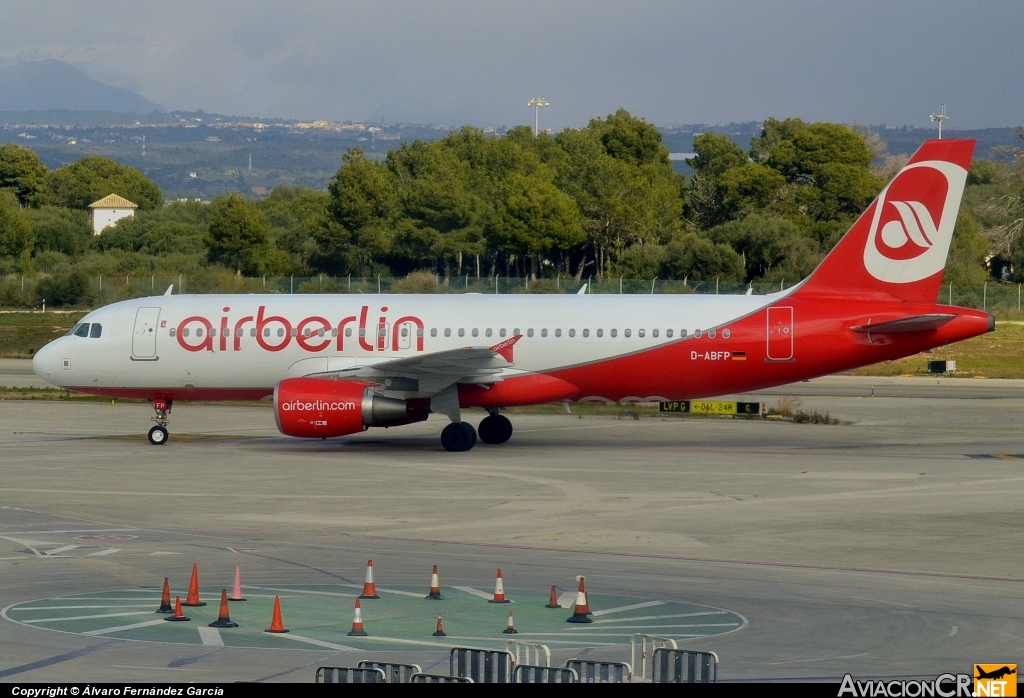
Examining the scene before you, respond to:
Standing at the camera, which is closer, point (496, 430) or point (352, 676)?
point (352, 676)

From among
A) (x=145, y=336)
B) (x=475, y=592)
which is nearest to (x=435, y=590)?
(x=475, y=592)

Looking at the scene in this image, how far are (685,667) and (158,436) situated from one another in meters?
24.5

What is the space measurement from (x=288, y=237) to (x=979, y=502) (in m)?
89.6

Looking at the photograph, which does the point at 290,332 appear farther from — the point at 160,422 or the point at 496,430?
the point at 496,430

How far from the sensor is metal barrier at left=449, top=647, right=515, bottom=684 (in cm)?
1063

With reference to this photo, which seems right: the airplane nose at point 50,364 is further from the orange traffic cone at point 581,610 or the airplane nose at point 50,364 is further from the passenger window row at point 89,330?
the orange traffic cone at point 581,610

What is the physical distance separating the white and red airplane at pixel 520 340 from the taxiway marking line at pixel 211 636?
1609 cm

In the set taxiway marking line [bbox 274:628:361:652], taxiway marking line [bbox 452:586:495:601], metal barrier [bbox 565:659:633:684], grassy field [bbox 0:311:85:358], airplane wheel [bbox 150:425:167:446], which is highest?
grassy field [bbox 0:311:85:358]

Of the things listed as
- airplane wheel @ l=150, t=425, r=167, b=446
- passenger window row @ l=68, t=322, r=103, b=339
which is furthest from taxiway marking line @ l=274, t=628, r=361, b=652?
passenger window row @ l=68, t=322, r=103, b=339

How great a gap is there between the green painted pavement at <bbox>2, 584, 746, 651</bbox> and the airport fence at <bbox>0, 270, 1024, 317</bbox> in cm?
4503

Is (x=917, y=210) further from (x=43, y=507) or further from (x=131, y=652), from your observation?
(x=131, y=652)

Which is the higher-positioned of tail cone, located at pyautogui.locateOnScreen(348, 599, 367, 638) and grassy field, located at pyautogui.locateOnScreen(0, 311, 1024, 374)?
grassy field, located at pyautogui.locateOnScreen(0, 311, 1024, 374)

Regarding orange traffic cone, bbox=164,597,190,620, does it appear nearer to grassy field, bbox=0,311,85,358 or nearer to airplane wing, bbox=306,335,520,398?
airplane wing, bbox=306,335,520,398

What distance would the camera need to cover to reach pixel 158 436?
108ft
